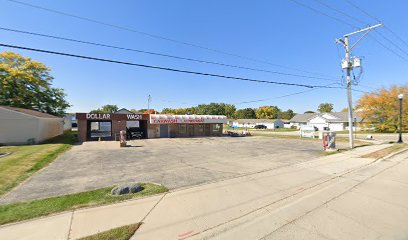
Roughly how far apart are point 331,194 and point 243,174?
3.65 meters

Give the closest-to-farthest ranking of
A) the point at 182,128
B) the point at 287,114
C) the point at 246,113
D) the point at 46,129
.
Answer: the point at 46,129, the point at 182,128, the point at 246,113, the point at 287,114

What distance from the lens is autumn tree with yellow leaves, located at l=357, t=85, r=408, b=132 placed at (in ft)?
135

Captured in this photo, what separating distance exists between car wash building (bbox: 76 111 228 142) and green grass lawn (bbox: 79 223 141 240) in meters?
26.5

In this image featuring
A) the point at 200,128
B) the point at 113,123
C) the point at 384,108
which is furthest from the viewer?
the point at 384,108

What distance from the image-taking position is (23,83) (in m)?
34.2

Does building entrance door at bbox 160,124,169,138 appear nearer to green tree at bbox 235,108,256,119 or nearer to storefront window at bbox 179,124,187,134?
storefront window at bbox 179,124,187,134

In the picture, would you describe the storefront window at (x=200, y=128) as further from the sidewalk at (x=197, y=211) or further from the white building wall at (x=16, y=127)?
the sidewalk at (x=197, y=211)

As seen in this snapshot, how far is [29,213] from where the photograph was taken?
5.46 m

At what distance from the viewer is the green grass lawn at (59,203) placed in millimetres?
5406

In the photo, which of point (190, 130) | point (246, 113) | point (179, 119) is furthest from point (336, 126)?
point (246, 113)

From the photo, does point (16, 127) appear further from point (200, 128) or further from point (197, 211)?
point (197, 211)

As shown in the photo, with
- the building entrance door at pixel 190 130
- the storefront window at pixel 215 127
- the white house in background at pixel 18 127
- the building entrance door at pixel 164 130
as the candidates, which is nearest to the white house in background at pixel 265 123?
the storefront window at pixel 215 127

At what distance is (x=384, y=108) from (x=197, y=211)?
2107 inches

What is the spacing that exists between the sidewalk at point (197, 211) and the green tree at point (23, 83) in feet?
126
